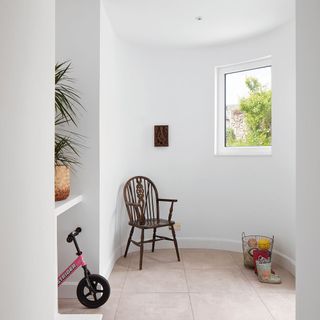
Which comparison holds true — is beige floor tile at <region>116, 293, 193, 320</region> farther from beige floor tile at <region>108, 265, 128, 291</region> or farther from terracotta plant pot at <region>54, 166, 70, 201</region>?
terracotta plant pot at <region>54, 166, 70, 201</region>

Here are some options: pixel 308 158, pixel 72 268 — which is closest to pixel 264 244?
pixel 72 268

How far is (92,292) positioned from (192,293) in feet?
2.73

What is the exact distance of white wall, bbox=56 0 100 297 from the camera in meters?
2.68

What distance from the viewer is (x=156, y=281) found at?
3014mm

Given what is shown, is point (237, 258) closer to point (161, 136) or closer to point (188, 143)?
point (188, 143)

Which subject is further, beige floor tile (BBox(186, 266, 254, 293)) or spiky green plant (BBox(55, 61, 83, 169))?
beige floor tile (BBox(186, 266, 254, 293))

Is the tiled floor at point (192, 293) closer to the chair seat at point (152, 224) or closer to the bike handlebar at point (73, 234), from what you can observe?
the chair seat at point (152, 224)

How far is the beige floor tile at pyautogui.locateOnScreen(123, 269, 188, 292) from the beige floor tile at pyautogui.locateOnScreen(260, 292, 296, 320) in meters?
0.67

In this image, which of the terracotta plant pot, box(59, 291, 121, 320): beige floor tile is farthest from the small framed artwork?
box(59, 291, 121, 320): beige floor tile

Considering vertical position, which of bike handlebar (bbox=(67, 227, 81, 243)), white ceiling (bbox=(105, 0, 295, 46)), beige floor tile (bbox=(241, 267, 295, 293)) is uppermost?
white ceiling (bbox=(105, 0, 295, 46))

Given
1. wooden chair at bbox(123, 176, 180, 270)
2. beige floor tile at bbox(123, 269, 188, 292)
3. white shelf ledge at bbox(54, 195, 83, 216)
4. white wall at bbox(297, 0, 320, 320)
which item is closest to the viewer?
white wall at bbox(297, 0, 320, 320)

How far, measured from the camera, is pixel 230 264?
138 inches

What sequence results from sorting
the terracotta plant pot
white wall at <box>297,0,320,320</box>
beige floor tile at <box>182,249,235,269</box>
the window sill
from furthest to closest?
1. the window sill
2. beige floor tile at <box>182,249,235,269</box>
3. the terracotta plant pot
4. white wall at <box>297,0,320,320</box>

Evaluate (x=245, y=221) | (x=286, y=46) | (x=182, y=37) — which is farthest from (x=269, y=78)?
(x=245, y=221)
